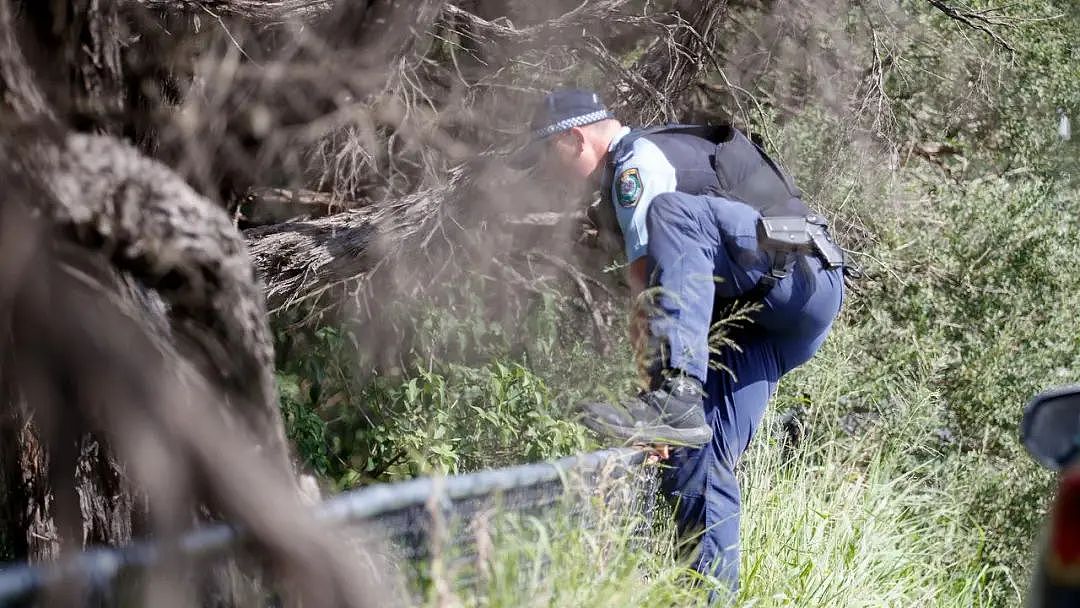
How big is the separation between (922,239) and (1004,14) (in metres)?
1.55

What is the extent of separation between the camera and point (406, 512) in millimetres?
2186

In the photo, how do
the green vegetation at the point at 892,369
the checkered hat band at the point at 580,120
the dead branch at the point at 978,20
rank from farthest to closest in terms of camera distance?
the dead branch at the point at 978,20 → the green vegetation at the point at 892,369 → the checkered hat band at the point at 580,120

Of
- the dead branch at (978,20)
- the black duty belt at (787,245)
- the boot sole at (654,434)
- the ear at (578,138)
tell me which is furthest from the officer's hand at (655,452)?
the dead branch at (978,20)

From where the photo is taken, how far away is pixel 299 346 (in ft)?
16.9

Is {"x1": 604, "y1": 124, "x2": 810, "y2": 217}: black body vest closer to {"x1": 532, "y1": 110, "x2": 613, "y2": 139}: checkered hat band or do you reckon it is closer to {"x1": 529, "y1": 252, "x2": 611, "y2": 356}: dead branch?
{"x1": 532, "y1": 110, "x2": 613, "y2": 139}: checkered hat band

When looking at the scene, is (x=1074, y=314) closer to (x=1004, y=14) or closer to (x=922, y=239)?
(x=922, y=239)

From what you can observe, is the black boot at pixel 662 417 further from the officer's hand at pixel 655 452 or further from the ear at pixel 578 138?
the ear at pixel 578 138

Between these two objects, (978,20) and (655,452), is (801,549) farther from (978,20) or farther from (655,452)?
(978,20)

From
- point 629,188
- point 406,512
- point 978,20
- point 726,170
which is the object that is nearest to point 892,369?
point 978,20

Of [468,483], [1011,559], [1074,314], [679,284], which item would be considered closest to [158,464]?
[468,483]

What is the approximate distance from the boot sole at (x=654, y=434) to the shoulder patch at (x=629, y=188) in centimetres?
80

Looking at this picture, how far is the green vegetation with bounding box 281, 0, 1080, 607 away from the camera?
4188 mm

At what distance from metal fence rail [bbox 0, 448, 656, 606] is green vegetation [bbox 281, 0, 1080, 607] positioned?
18cm

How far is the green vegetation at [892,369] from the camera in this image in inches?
165
